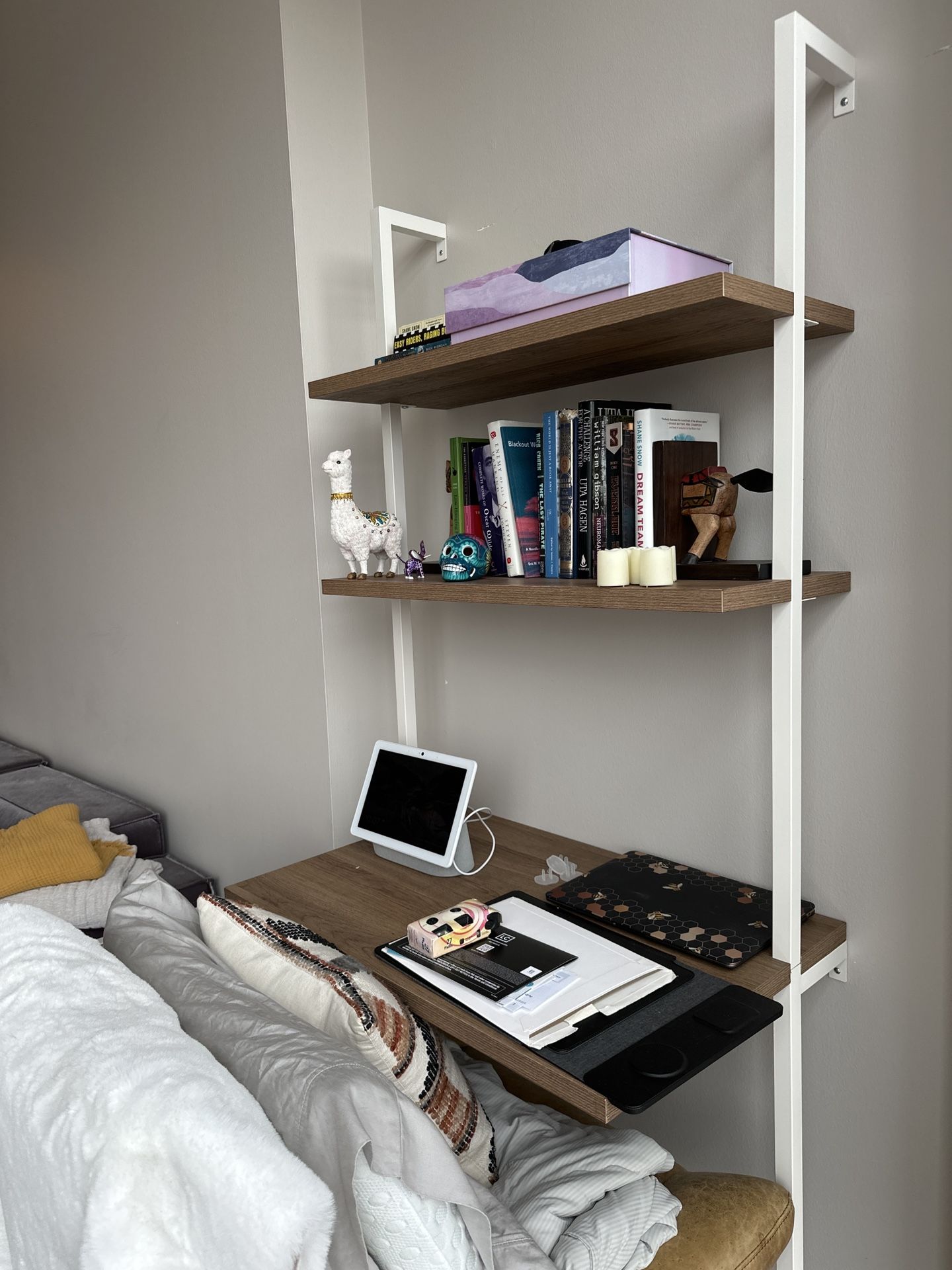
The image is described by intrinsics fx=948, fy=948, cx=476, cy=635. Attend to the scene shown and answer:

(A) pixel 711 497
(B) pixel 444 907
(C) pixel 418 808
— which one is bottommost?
(B) pixel 444 907

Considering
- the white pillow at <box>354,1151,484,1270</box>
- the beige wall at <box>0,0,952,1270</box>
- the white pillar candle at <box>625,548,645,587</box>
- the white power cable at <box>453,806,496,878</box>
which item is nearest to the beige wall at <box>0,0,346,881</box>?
the beige wall at <box>0,0,952,1270</box>

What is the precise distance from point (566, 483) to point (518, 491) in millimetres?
114

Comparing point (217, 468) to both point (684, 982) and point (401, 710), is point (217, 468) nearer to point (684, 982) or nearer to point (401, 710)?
point (401, 710)

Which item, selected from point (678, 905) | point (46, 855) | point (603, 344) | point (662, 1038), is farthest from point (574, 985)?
point (46, 855)

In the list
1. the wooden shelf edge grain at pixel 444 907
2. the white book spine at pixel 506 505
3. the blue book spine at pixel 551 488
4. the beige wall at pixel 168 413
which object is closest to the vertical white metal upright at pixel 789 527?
the wooden shelf edge grain at pixel 444 907


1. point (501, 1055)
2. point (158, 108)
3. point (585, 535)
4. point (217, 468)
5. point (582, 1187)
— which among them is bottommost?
point (582, 1187)

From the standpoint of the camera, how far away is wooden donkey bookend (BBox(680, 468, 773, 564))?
1.27 meters

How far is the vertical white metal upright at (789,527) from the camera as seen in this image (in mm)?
1114

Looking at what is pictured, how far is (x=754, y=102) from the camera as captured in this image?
132 centimetres

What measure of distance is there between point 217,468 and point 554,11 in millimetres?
1204

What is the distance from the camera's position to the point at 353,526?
5.47 feet

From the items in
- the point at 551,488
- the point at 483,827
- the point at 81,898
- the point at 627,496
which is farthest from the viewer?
the point at 81,898

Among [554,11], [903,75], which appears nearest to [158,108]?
[554,11]

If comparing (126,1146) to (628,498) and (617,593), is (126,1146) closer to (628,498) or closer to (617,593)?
(617,593)
